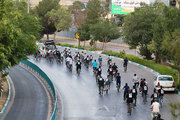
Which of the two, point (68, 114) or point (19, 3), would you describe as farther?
point (19, 3)

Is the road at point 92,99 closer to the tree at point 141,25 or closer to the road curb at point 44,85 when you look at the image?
the road curb at point 44,85

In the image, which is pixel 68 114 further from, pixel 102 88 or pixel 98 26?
pixel 98 26

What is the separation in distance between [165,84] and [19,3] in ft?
41.2

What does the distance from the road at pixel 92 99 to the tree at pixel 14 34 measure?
175 inches

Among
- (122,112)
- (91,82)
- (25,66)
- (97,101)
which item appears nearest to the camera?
(122,112)

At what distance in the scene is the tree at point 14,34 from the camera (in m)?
19.8

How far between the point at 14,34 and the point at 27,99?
770 cm

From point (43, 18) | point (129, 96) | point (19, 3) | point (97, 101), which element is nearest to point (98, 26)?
point (43, 18)

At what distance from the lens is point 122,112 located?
2175cm

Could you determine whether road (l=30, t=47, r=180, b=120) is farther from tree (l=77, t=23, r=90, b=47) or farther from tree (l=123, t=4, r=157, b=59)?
tree (l=77, t=23, r=90, b=47)

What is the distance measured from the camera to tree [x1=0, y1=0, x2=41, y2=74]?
19766 mm

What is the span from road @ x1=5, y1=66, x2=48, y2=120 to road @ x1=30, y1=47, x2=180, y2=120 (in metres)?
1.48

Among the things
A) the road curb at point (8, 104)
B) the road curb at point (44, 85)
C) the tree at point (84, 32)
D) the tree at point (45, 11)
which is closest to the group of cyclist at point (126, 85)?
the road curb at point (44, 85)

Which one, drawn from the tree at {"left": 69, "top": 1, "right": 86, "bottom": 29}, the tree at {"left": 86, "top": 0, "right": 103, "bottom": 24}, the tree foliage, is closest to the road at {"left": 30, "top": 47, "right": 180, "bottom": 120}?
the tree at {"left": 86, "top": 0, "right": 103, "bottom": 24}
